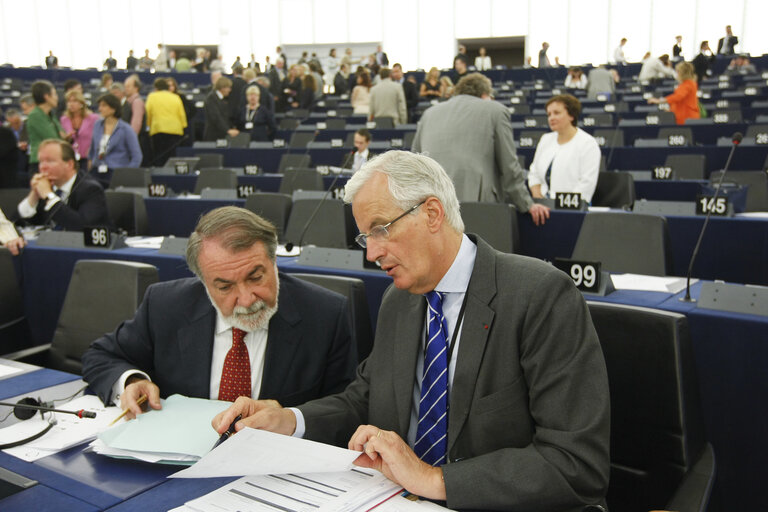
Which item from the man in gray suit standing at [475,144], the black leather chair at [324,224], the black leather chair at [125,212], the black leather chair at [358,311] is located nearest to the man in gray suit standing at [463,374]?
the black leather chair at [358,311]

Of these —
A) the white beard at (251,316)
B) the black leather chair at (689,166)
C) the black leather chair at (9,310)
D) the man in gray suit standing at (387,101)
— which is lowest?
the black leather chair at (9,310)

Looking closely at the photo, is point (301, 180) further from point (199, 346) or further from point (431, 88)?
point (431, 88)

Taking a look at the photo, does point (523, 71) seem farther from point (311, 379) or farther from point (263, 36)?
point (311, 379)

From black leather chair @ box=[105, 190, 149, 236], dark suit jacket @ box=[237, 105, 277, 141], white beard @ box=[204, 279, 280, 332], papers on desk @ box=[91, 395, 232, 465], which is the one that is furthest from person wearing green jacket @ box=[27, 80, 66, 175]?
papers on desk @ box=[91, 395, 232, 465]

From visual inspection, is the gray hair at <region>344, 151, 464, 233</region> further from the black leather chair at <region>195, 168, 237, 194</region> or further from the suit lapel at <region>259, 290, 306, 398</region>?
the black leather chair at <region>195, 168, 237, 194</region>

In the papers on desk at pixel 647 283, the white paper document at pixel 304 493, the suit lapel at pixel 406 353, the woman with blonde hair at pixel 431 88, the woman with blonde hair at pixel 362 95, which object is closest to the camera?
the white paper document at pixel 304 493

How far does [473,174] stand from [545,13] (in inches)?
762

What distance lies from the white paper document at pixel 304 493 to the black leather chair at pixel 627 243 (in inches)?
80.9

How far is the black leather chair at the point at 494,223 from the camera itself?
131 inches

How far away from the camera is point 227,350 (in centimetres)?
174

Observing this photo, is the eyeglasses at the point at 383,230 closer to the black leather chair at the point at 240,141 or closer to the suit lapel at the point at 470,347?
the suit lapel at the point at 470,347

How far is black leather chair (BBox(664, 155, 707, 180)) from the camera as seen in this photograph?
5868 millimetres

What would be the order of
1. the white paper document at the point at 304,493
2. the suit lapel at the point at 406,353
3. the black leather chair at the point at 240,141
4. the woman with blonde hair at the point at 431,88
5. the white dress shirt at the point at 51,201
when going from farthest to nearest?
the woman with blonde hair at the point at 431,88 → the black leather chair at the point at 240,141 → the white dress shirt at the point at 51,201 → the suit lapel at the point at 406,353 → the white paper document at the point at 304,493

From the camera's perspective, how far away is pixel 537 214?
12.4 feet
